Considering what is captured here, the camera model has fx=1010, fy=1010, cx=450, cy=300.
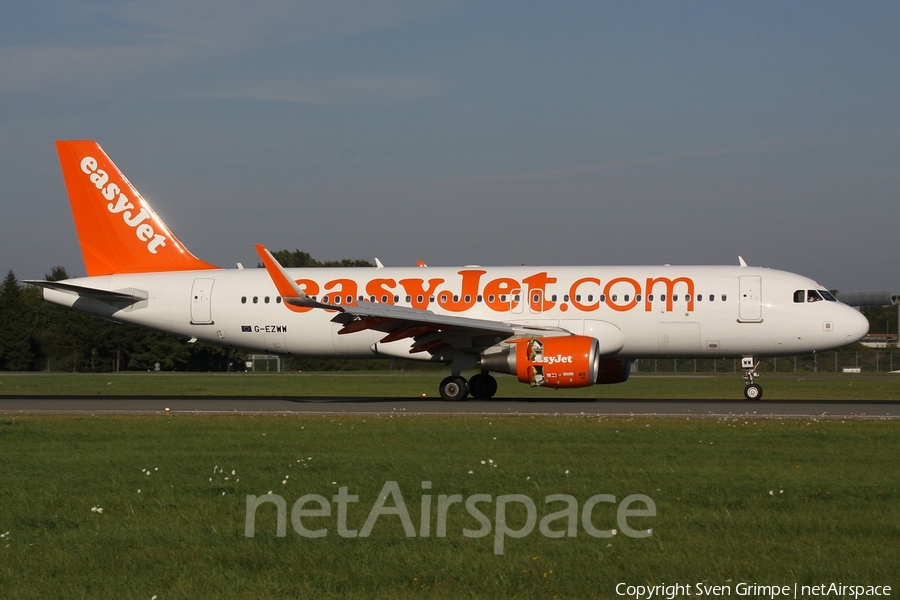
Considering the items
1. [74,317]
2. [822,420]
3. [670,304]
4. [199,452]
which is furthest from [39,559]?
[74,317]

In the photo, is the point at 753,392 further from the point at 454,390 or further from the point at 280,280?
the point at 280,280

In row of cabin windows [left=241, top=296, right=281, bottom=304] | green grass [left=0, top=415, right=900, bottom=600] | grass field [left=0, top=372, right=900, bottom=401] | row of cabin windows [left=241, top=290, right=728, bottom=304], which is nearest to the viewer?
green grass [left=0, top=415, right=900, bottom=600]

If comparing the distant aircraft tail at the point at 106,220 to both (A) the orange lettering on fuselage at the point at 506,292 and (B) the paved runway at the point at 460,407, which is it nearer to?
(B) the paved runway at the point at 460,407

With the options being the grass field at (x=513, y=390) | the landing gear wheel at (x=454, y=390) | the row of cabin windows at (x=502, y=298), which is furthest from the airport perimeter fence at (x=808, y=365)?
the landing gear wheel at (x=454, y=390)

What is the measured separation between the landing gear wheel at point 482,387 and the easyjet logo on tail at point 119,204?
10618 mm

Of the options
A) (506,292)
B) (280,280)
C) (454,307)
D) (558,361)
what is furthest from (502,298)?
(280,280)

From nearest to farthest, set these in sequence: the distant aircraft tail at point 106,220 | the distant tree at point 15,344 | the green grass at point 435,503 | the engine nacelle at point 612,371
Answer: the green grass at point 435,503 → the engine nacelle at point 612,371 → the distant aircraft tail at point 106,220 → the distant tree at point 15,344

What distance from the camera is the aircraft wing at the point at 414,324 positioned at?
25.0 meters

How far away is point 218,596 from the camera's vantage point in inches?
277

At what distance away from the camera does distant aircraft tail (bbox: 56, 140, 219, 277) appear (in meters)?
30.6

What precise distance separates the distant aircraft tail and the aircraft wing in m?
6.53

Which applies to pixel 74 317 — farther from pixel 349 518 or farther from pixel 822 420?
pixel 349 518

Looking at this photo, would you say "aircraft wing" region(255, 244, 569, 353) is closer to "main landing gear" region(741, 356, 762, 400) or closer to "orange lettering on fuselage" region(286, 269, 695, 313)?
"orange lettering on fuselage" region(286, 269, 695, 313)

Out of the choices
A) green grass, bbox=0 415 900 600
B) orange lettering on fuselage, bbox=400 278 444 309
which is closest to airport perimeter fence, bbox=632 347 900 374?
orange lettering on fuselage, bbox=400 278 444 309
